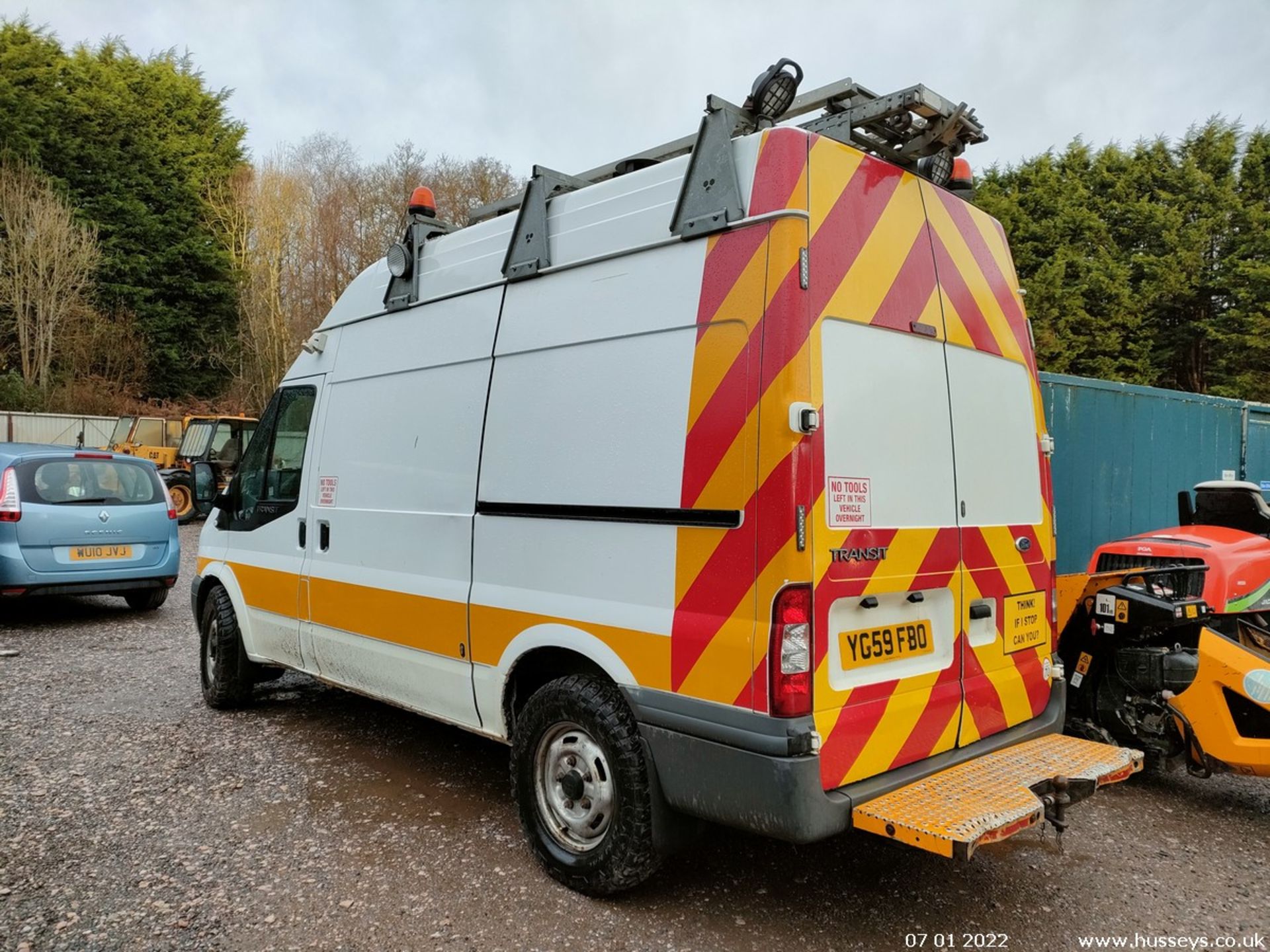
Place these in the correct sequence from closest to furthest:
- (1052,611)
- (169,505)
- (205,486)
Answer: (1052,611), (205,486), (169,505)

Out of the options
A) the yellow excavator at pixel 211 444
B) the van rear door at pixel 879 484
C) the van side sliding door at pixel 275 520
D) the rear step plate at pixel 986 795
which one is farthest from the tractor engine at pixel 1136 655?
the yellow excavator at pixel 211 444

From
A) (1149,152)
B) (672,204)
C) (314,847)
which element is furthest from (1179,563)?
(1149,152)

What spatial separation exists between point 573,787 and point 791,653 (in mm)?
1125

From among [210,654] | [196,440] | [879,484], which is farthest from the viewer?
[196,440]

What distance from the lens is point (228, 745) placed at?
4.90 metres

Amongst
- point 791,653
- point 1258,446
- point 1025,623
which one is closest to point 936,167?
point 1025,623

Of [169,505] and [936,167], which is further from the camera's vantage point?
[169,505]

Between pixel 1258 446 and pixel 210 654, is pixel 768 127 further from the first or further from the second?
pixel 1258 446

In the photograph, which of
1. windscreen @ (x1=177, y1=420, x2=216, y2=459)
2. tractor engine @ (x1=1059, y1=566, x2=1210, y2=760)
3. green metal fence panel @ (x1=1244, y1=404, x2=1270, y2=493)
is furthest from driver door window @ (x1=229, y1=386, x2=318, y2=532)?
windscreen @ (x1=177, y1=420, x2=216, y2=459)

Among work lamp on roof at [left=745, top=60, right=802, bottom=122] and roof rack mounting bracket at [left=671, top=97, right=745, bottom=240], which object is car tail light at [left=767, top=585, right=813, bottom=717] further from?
work lamp on roof at [left=745, top=60, right=802, bottom=122]

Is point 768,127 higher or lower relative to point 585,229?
higher

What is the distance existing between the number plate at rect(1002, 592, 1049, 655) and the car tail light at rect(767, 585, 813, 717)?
4.05ft

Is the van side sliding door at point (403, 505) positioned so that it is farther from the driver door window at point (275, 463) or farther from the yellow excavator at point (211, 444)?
the yellow excavator at point (211, 444)

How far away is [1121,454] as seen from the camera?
6.78 meters
